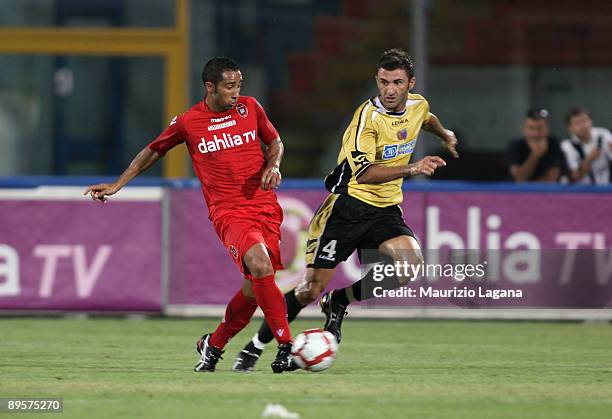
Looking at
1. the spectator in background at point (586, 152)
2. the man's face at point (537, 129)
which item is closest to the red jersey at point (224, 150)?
the man's face at point (537, 129)

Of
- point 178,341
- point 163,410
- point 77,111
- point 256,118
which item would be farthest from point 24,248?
point 163,410

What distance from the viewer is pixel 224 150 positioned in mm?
8844

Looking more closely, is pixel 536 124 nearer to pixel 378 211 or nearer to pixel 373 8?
pixel 373 8

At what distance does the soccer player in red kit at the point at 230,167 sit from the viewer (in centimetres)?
866

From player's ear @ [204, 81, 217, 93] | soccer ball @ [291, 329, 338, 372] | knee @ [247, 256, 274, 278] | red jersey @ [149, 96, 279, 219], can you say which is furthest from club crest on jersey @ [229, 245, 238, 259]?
player's ear @ [204, 81, 217, 93]

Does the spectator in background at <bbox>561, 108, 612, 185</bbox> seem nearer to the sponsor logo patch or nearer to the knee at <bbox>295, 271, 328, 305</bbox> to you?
the sponsor logo patch

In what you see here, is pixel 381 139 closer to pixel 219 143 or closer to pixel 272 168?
pixel 272 168

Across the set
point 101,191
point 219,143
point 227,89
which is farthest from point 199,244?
point 227,89

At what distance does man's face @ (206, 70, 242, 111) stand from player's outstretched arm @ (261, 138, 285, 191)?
0.40 m

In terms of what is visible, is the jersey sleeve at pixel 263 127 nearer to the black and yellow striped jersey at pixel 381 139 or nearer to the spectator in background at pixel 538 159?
the black and yellow striped jersey at pixel 381 139

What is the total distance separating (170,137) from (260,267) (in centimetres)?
106

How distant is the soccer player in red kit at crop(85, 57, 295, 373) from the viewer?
866 centimetres

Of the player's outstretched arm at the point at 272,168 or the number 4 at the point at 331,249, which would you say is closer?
the player's outstretched arm at the point at 272,168

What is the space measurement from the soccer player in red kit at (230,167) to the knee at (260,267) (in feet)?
0.33
